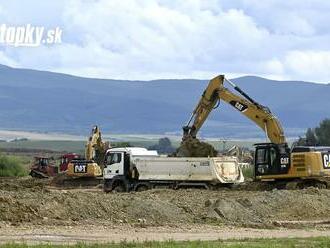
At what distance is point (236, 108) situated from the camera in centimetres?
4697

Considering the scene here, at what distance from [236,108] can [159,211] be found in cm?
1791

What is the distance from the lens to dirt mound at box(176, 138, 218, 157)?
45.9 m

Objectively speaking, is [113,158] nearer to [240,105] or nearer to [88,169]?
[240,105]

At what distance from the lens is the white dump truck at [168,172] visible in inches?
1695

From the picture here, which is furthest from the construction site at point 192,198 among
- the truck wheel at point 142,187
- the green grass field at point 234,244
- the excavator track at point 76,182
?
the green grass field at point 234,244

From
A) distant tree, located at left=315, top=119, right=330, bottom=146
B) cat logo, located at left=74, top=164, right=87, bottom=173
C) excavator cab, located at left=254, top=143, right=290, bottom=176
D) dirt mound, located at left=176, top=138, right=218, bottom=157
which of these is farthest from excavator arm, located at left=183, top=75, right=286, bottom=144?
distant tree, located at left=315, top=119, right=330, bottom=146

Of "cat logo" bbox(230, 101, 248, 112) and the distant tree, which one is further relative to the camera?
the distant tree

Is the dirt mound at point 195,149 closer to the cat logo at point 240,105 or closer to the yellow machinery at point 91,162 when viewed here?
the cat logo at point 240,105

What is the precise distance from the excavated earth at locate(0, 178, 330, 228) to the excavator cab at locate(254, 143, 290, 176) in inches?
346

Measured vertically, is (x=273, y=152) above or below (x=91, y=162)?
above

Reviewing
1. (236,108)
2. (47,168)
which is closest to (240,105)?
(236,108)

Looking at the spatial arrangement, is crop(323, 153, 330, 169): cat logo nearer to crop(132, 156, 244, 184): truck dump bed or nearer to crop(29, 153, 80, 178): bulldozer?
crop(132, 156, 244, 184): truck dump bed

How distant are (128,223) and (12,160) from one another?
54.4 m

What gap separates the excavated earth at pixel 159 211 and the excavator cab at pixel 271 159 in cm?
879
